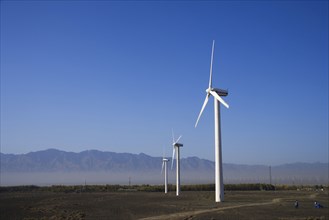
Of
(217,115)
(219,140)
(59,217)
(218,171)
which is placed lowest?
(59,217)

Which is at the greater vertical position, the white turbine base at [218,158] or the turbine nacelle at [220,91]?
the turbine nacelle at [220,91]

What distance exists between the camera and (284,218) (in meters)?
41.3

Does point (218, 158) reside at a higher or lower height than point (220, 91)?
lower

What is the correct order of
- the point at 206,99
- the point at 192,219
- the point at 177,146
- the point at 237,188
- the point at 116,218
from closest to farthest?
the point at 192,219, the point at 116,218, the point at 206,99, the point at 177,146, the point at 237,188

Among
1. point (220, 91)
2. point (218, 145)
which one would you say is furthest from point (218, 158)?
point (220, 91)

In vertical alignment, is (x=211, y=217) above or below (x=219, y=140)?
below

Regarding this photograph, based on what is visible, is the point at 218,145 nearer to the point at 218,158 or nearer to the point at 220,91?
the point at 218,158

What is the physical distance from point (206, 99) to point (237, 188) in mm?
73212

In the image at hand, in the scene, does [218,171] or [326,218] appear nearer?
[326,218]

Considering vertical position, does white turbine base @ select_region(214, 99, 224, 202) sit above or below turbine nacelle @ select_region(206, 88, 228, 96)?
below

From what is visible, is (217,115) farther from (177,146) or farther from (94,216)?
(177,146)

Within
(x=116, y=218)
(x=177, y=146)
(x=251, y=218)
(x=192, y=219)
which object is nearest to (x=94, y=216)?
(x=116, y=218)

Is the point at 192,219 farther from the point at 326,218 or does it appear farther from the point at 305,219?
the point at 326,218

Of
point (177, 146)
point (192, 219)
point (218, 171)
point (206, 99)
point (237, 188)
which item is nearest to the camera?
point (192, 219)
